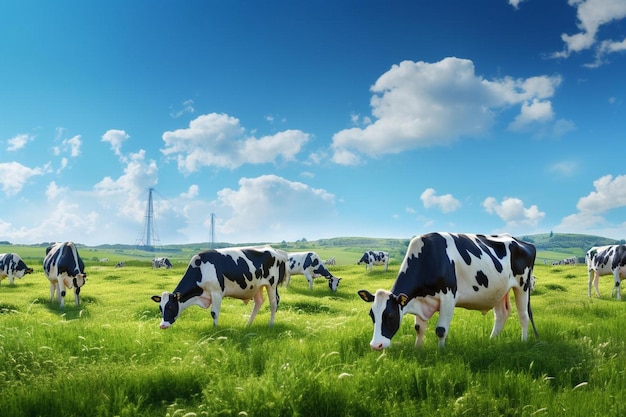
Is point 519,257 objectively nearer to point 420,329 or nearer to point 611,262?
point 420,329

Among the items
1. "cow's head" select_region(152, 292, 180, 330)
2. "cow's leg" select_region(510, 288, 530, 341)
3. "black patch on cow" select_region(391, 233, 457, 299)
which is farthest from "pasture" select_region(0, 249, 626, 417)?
"cow's head" select_region(152, 292, 180, 330)

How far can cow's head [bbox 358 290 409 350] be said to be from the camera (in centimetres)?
760

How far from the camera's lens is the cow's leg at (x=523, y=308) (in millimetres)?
9594

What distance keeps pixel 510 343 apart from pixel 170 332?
24.3 feet

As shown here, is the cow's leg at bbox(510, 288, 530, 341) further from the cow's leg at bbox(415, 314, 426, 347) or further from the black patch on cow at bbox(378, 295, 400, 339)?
the black patch on cow at bbox(378, 295, 400, 339)

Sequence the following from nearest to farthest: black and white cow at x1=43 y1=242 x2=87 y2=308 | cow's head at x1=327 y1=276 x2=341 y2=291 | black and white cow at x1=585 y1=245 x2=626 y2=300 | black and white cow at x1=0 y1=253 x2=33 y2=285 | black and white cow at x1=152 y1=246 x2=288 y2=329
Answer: black and white cow at x1=152 y1=246 x2=288 y2=329, black and white cow at x1=43 y1=242 x2=87 y2=308, black and white cow at x1=585 y1=245 x2=626 y2=300, black and white cow at x1=0 y1=253 x2=33 y2=285, cow's head at x1=327 y1=276 x2=341 y2=291

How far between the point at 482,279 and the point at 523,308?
1614 millimetres

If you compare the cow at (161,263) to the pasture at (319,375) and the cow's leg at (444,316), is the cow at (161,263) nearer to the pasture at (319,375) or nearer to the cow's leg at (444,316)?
the pasture at (319,375)

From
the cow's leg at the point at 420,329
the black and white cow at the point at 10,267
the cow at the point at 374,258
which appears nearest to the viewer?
the cow's leg at the point at 420,329

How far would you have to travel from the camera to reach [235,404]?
17.1 feet

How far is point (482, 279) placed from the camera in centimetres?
907

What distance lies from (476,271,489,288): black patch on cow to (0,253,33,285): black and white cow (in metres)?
30.9

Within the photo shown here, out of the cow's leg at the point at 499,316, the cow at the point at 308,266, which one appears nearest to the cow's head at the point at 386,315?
the cow's leg at the point at 499,316

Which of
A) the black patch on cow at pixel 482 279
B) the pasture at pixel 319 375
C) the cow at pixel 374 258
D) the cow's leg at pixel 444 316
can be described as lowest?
the cow at pixel 374 258
